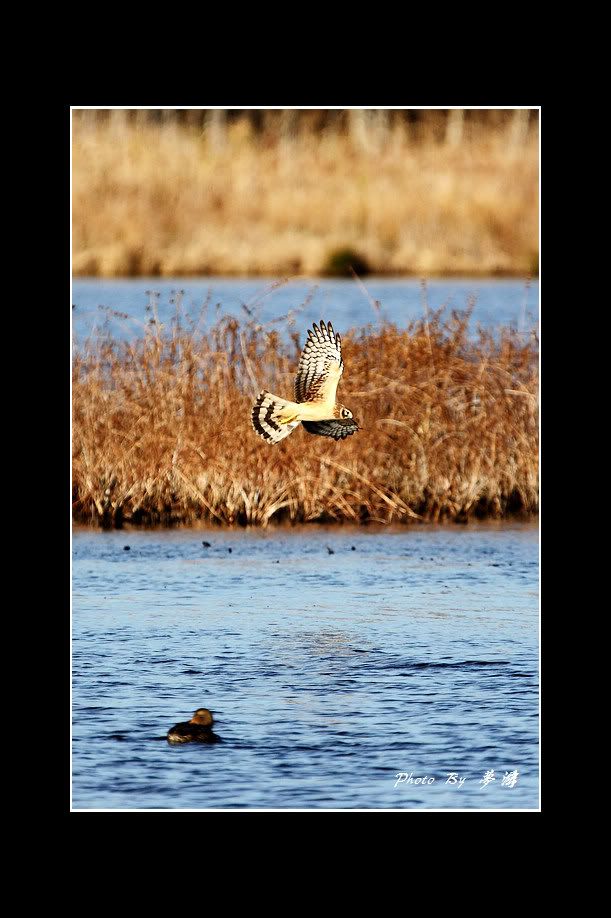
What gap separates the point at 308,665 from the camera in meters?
11.2

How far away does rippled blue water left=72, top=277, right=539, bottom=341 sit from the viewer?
Answer: 25.1 m

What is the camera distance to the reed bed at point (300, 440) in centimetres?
1473

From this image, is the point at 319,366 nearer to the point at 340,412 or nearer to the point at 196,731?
the point at 340,412

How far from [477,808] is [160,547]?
6035mm

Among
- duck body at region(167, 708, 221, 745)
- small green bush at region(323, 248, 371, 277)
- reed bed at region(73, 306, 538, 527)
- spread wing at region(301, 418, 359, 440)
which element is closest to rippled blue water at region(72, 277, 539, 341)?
small green bush at region(323, 248, 371, 277)

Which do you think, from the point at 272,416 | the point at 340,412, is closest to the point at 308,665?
the point at 272,416

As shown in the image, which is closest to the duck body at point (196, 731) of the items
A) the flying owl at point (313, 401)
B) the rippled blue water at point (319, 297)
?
the flying owl at point (313, 401)

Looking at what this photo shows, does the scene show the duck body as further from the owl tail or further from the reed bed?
the reed bed

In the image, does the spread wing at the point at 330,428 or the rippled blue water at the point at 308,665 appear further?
the spread wing at the point at 330,428

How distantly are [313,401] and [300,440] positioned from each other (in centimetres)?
461

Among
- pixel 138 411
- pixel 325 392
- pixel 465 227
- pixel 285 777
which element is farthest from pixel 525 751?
pixel 465 227

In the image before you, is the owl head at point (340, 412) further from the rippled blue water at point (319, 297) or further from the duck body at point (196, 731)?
the rippled blue water at point (319, 297)

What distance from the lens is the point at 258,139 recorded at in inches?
1550
